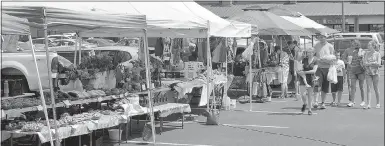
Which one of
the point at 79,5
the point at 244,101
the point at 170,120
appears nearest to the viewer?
the point at 79,5

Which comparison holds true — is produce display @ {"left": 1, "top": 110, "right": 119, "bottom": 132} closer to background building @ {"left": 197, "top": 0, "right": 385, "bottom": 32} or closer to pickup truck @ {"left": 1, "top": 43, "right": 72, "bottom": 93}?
pickup truck @ {"left": 1, "top": 43, "right": 72, "bottom": 93}

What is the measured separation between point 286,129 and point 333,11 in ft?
61.6

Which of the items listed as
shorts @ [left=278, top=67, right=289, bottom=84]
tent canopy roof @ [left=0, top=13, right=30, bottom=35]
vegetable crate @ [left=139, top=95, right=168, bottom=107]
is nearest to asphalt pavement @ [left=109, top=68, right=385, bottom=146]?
vegetable crate @ [left=139, top=95, right=168, bottom=107]

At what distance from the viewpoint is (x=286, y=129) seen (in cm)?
1070

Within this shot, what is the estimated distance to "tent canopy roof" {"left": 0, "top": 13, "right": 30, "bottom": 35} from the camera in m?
6.19

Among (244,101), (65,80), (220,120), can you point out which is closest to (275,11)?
(244,101)

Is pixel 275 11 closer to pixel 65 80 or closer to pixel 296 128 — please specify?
pixel 296 128

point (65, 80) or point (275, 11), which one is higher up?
point (275, 11)

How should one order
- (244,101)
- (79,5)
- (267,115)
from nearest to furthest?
(79,5), (267,115), (244,101)

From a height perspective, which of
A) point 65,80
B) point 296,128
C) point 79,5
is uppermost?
point 79,5

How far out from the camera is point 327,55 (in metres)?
12.9

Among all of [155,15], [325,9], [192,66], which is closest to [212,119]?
[155,15]

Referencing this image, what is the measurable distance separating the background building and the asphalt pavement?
10.2 m

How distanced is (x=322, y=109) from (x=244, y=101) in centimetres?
270
